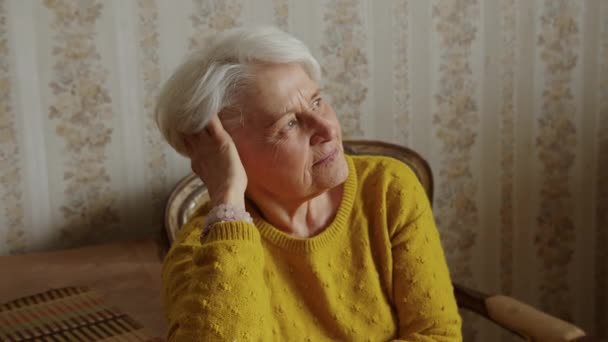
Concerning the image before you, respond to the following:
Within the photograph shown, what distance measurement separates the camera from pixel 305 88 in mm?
1400

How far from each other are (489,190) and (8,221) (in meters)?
1.60

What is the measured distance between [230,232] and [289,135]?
0.24 metres

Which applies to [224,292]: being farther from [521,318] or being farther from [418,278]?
[521,318]

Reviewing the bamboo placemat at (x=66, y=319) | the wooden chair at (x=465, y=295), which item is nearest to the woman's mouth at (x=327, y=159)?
the wooden chair at (x=465, y=295)

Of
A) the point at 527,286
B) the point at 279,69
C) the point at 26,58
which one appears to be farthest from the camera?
the point at 527,286

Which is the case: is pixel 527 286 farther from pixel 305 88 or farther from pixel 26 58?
pixel 26 58

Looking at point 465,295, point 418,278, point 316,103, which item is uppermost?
point 316,103

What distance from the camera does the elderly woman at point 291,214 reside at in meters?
1.34

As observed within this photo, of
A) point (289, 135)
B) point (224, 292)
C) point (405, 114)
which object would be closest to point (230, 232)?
point (224, 292)

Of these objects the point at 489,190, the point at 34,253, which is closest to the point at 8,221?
the point at 34,253

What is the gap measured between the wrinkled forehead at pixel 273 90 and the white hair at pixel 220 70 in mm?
15

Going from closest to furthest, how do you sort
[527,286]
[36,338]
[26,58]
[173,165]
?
[36,338] < [26,58] < [173,165] < [527,286]

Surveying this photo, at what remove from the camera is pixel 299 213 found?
1.50 metres

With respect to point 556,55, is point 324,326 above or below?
below
